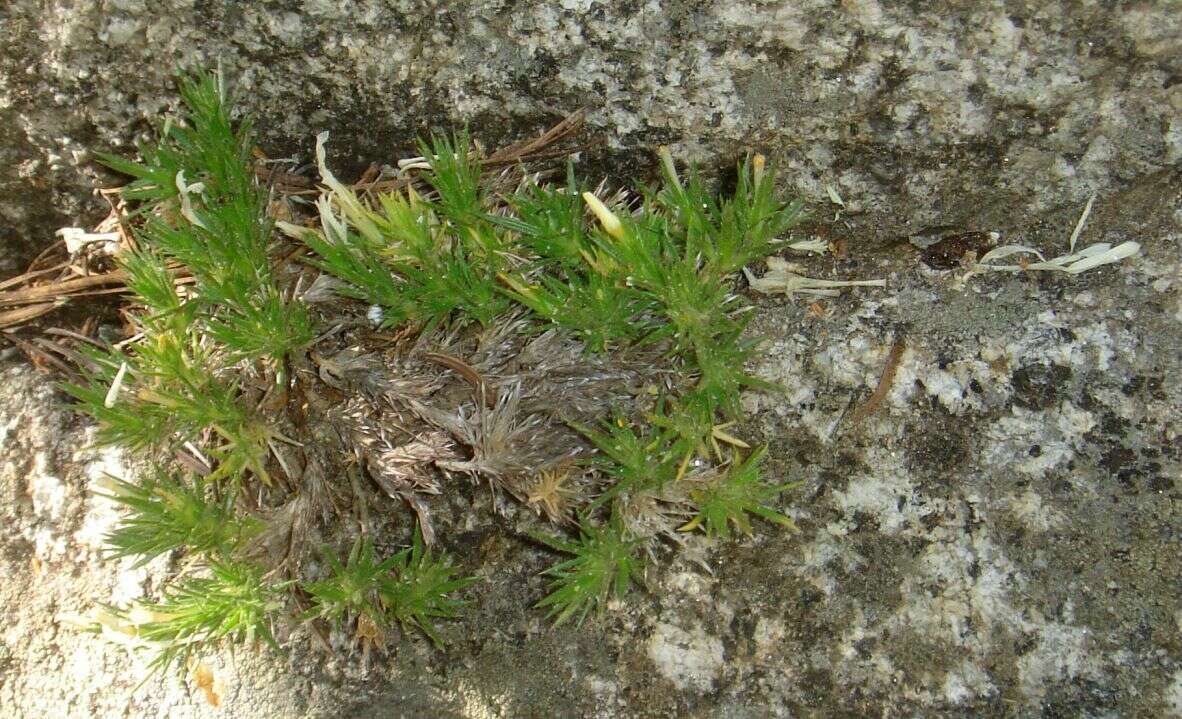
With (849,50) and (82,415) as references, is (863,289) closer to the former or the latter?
(849,50)

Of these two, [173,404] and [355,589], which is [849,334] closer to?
[355,589]

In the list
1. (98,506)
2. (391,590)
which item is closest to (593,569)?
(391,590)

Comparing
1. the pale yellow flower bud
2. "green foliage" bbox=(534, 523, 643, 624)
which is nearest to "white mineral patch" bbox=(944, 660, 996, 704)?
"green foliage" bbox=(534, 523, 643, 624)

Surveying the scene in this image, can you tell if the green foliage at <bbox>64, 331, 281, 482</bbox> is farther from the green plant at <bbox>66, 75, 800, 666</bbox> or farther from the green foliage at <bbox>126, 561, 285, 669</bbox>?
the green foliage at <bbox>126, 561, 285, 669</bbox>

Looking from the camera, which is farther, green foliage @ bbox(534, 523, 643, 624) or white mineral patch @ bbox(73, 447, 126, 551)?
white mineral patch @ bbox(73, 447, 126, 551)

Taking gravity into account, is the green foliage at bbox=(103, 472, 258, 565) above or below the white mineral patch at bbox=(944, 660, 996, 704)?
above

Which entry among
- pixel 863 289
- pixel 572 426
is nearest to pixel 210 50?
pixel 572 426
